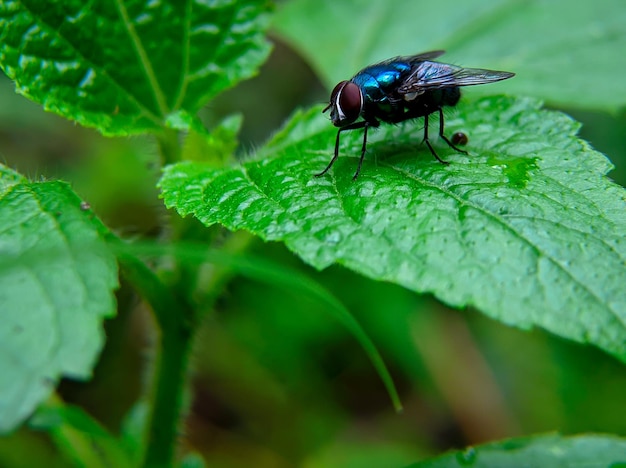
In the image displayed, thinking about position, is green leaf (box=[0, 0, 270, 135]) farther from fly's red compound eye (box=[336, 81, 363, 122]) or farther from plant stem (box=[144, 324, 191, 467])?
plant stem (box=[144, 324, 191, 467])

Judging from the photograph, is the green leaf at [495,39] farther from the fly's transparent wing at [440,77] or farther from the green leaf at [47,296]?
the green leaf at [47,296]

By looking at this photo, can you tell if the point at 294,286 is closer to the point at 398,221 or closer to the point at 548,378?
the point at 398,221

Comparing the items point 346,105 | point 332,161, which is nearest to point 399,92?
point 346,105

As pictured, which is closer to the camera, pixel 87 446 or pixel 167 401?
pixel 167 401

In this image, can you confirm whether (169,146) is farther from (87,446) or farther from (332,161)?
(87,446)

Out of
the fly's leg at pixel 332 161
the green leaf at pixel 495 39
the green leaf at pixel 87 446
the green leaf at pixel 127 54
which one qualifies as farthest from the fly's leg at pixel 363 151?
the green leaf at pixel 87 446

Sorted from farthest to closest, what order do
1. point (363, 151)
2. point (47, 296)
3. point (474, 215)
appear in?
point (363, 151), point (474, 215), point (47, 296)
